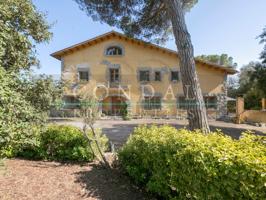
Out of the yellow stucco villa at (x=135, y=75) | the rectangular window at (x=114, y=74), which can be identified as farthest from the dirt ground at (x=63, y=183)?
the rectangular window at (x=114, y=74)

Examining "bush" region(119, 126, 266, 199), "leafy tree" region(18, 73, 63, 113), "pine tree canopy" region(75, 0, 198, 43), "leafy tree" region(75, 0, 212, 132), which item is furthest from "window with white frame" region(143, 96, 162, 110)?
"bush" region(119, 126, 266, 199)

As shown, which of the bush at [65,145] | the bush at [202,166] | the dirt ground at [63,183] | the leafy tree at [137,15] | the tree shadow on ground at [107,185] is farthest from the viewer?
the leafy tree at [137,15]

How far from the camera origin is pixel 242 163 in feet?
7.58

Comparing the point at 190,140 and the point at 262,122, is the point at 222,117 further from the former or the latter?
the point at 190,140

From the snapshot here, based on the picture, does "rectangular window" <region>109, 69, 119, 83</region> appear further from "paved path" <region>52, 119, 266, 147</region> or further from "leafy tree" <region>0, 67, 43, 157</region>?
"leafy tree" <region>0, 67, 43, 157</region>

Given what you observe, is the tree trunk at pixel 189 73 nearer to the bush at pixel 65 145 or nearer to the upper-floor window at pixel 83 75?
the bush at pixel 65 145

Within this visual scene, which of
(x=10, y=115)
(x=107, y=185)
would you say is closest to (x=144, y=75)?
(x=107, y=185)

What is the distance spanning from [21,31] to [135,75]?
16.5 m

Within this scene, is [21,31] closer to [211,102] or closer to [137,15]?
[137,15]

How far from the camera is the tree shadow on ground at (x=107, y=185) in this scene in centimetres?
411

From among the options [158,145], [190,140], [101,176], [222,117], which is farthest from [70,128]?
[222,117]

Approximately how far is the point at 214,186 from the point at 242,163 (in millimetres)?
459

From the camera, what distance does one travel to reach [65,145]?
19.7 feet

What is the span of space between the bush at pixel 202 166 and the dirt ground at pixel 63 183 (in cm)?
46
